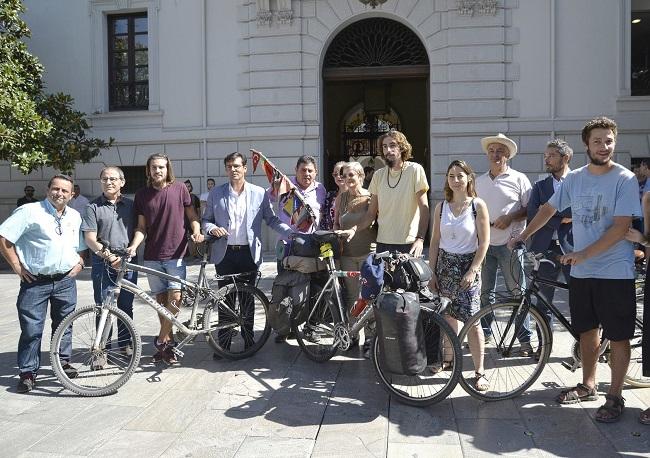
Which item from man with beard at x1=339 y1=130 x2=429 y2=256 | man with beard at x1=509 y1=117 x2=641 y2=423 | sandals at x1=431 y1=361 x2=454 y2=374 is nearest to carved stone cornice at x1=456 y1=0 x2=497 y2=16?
man with beard at x1=339 y1=130 x2=429 y2=256

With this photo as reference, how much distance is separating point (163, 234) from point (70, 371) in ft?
4.49

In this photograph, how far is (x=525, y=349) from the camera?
4398 mm

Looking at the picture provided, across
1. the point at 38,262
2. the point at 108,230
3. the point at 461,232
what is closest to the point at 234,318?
the point at 108,230

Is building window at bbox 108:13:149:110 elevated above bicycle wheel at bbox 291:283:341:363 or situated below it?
above

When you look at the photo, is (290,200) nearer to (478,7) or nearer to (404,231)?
(404,231)

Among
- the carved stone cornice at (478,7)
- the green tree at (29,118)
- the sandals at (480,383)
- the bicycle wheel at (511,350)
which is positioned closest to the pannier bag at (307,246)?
the bicycle wheel at (511,350)

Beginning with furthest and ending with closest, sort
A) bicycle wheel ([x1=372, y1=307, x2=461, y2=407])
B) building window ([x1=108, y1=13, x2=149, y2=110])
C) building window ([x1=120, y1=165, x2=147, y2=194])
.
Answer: building window ([x1=108, y1=13, x2=149, y2=110])
building window ([x1=120, y1=165, x2=147, y2=194])
bicycle wheel ([x1=372, y1=307, x2=461, y2=407])

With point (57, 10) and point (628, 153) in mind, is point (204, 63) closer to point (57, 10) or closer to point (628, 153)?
point (57, 10)

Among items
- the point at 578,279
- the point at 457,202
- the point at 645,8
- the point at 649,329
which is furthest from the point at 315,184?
the point at 645,8

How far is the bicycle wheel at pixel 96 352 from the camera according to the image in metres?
4.54

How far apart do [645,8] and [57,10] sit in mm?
14312

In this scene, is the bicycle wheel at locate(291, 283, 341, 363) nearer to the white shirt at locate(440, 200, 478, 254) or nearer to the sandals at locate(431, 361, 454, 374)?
the sandals at locate(431, 361, 454, 374)

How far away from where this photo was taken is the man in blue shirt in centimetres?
466

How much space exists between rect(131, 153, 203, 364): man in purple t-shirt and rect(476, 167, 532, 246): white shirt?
266 cm
